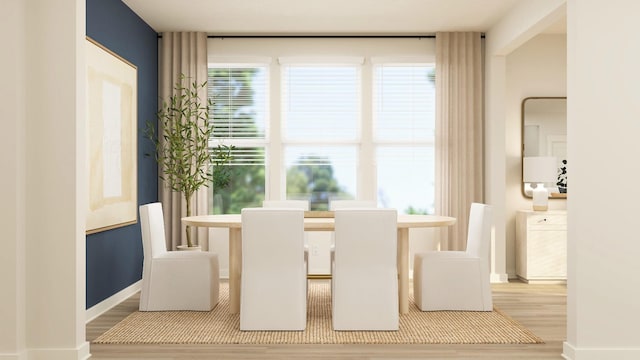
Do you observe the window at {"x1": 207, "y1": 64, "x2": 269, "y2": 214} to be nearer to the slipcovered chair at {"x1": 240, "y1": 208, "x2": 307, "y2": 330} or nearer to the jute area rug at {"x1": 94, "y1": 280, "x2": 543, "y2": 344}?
the jute area rug at {"x1": 94, "y1": 280, "x2": 543, "y2": 344}

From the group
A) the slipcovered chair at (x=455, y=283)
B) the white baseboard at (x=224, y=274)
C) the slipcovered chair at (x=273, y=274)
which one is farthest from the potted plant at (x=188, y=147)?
the slipcovered chair at (x=455, y=283)

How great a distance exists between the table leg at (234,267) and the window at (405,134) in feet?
8.13

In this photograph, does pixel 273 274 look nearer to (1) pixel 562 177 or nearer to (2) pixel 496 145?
(2) pixel 496 145

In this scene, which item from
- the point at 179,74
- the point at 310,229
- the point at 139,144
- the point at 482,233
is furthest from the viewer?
the point at 179,74

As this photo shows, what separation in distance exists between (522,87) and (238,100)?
3194 mm

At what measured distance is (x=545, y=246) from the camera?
6438 mm

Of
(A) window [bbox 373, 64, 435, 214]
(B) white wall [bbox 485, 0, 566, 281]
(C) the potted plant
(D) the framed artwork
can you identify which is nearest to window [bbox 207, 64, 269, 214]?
(C) the potted plant

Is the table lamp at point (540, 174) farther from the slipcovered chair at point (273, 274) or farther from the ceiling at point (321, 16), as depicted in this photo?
the slipcovered chair at point (273, 274)

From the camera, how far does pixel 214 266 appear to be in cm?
516
